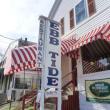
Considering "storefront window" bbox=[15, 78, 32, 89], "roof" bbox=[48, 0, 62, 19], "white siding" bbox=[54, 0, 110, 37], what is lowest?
"storefront window" bbox=[15, 78, 32, 89]

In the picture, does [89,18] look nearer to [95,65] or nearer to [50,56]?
[95,65]

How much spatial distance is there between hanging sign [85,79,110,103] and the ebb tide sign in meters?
2.36

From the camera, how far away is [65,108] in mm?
9922

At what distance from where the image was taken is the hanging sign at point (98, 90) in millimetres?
8328

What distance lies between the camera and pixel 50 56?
7.23m

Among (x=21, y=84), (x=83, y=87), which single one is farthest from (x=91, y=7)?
(x=21, y=84)

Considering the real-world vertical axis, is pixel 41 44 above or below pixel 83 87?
above

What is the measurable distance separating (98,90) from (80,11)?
503 centimetres

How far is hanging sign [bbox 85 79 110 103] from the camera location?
833 centimetres

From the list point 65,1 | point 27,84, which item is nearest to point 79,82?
point 65,1

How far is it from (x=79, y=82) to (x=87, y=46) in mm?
1878

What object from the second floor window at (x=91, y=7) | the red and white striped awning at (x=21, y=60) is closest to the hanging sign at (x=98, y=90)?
the red and white striped awning at (x=21, y=60)

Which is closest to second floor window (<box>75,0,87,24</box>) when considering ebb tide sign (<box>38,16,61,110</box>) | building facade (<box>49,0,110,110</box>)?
building facade (<box>49,0,110,110</box>)

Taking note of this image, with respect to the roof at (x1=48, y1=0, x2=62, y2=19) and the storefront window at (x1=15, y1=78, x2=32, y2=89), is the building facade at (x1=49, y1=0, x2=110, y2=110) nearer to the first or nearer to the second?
the roof at (x1=48, y1=0, x2=62, y2=19)
